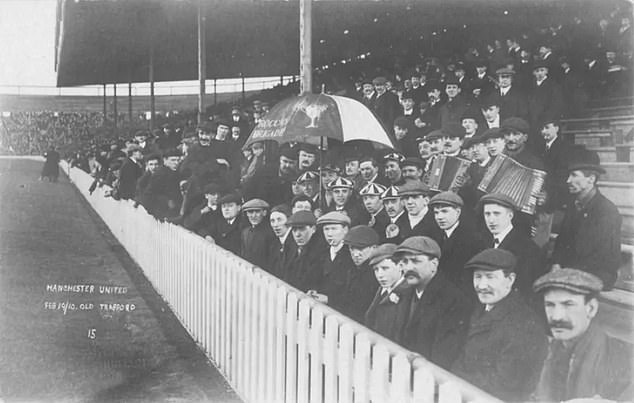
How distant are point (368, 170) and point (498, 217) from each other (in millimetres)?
2546

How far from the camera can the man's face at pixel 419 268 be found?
3.53 m

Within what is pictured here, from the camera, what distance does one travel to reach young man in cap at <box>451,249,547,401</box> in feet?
9.60

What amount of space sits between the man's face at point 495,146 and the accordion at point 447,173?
178 millimetres

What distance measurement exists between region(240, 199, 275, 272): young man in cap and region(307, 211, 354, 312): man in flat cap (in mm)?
1129

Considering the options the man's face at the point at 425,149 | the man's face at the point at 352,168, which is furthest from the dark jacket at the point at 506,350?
the man's face at the point at 352,168

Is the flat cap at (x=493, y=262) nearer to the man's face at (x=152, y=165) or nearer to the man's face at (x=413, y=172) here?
the man's face at (x=413, y=172)

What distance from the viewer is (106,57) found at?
21859 mm

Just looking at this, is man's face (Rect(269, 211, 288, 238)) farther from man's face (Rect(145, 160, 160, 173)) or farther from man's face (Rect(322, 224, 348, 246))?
man's face (Rect(145, 160, 160, 173))

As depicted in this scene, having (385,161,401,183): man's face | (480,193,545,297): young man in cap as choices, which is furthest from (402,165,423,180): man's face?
(480,193,545,297): young man in cap

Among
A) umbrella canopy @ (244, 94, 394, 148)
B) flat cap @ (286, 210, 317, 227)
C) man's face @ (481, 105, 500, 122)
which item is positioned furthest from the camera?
man's face @ (481, 105, 500, 122)

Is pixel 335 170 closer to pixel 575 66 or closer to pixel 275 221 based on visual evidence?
pixel 275 221

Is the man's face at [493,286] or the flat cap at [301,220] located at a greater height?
the flat cap at [301,220]

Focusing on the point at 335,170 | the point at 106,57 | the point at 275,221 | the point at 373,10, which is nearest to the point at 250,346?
the point at 275,221

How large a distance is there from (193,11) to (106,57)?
818cm
